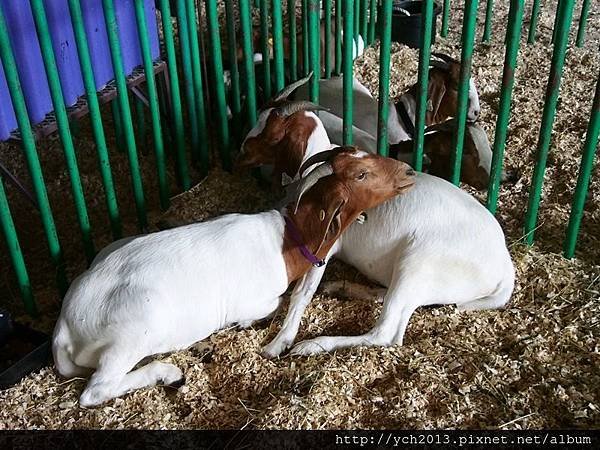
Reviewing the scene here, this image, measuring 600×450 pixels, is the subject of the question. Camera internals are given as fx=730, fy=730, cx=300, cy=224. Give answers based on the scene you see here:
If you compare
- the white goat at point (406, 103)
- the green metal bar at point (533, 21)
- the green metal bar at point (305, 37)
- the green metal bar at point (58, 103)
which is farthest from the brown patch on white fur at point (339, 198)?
the green metal bar at point (533, 21)

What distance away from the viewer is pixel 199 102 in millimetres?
4766

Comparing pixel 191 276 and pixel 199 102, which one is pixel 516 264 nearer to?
pixel 191 276

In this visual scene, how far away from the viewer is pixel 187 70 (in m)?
4.59

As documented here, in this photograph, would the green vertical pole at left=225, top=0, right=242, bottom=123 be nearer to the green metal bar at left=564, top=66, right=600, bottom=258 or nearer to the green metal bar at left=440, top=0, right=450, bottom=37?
the green metal bar at left=564, top=66, right=600, bottom=258

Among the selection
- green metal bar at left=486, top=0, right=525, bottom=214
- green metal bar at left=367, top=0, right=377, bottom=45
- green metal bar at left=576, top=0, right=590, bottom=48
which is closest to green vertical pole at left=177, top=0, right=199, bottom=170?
green metal bar at left=486, top=0, right=525, bottom=214

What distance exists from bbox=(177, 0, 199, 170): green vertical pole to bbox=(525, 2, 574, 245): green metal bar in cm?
215

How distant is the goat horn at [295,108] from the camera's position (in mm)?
4457

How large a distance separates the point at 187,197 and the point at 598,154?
2.94 m

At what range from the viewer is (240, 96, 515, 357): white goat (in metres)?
3.65

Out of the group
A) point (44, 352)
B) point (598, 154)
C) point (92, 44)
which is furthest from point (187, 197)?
point (598, 154)

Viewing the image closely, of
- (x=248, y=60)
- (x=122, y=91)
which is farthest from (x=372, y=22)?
(x=122, y=91)

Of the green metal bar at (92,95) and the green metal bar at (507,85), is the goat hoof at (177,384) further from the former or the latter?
the green metal bar at (507,85)

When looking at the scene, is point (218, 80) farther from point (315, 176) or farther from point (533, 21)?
point (533, 21)

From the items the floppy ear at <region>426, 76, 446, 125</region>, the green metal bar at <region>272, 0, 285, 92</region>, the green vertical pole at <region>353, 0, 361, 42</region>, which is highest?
the green metal bar at <region>272, 0, 285, 92</region>
